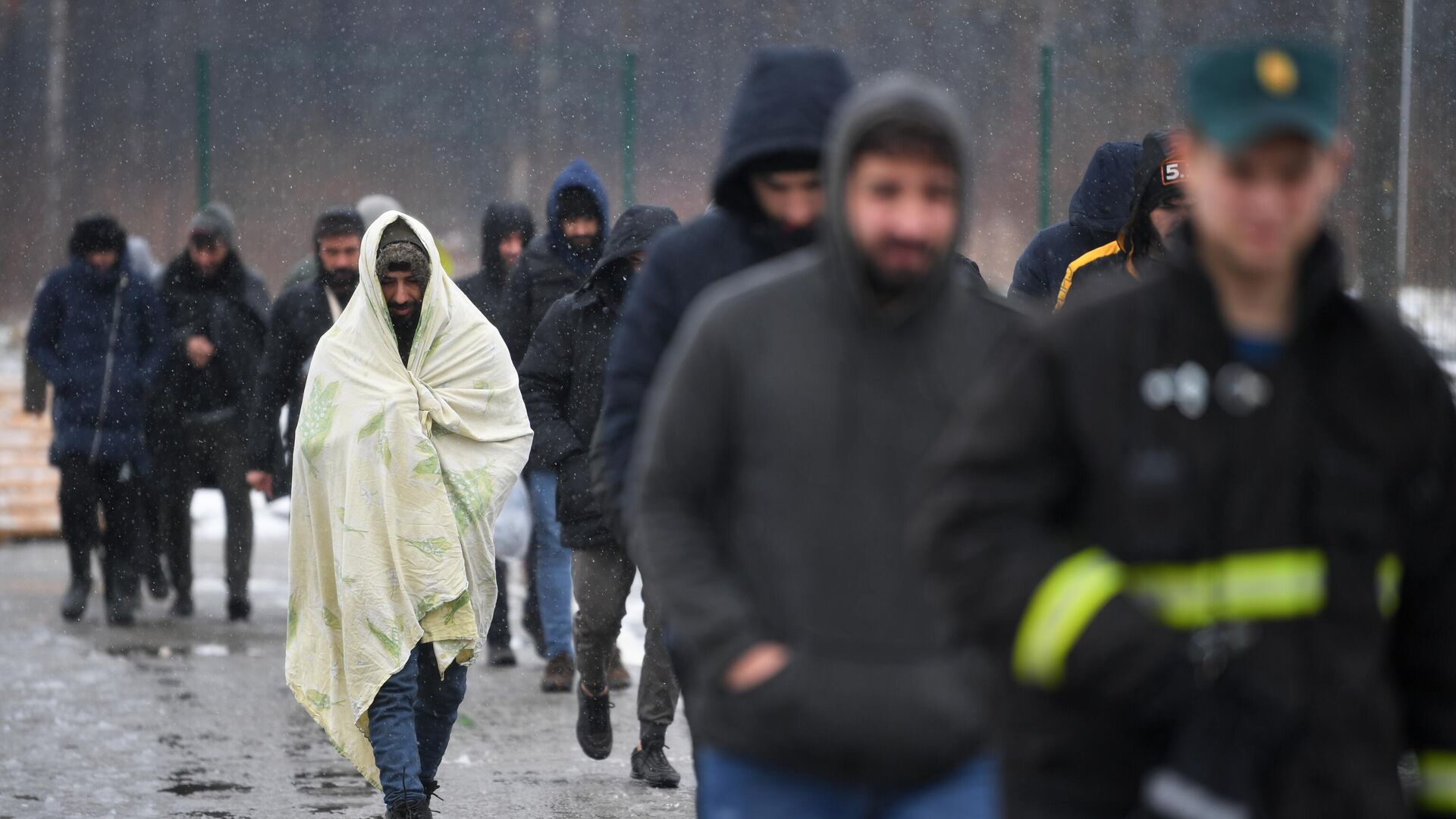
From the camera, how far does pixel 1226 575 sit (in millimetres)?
2338

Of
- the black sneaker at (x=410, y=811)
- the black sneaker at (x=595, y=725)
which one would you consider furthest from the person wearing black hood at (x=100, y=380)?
the black sneaker at (x=410, y=811)

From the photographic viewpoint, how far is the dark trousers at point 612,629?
700cm

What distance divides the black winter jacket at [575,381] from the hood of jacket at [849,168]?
431 centimetres

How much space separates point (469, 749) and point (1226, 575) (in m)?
5.64

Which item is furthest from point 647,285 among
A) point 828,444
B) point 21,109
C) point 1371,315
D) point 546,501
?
point 21,109

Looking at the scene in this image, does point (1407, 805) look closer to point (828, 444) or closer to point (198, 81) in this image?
point (828, 444)

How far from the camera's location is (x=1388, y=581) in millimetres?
2406

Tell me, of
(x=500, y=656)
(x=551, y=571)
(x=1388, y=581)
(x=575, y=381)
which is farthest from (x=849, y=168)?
(x=500, y=656)

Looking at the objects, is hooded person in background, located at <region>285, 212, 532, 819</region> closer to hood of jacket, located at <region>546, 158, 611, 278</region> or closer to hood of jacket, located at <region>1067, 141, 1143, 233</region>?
hood of jacket, located at <region>1067, 141, 1143, 233</region>

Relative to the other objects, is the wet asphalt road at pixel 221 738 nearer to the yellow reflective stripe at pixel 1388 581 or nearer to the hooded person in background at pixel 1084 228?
the hooded person in background at pixel 1084 228

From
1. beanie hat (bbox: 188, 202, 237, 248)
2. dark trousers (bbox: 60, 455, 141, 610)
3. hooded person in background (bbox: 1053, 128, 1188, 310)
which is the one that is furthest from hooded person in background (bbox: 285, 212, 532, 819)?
beanie hat (bbox: 188, 202, 237, 248)

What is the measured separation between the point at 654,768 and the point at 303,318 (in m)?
3.45

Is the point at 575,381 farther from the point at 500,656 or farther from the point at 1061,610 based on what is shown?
the point at 1061,610

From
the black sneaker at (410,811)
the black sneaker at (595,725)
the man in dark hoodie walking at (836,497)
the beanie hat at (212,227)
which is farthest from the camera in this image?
the beanie hat at (212,227)
